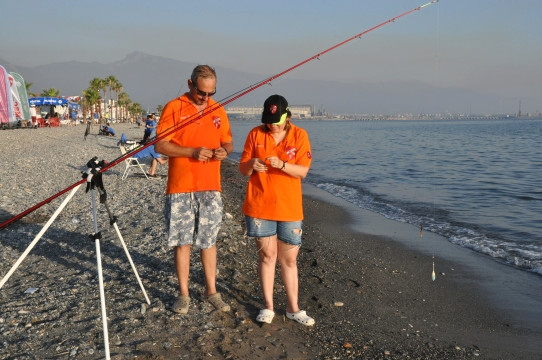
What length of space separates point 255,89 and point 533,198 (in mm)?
11472

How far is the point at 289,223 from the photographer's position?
4.02 meters

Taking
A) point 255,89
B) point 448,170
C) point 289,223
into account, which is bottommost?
point 448,170

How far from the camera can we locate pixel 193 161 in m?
4.13

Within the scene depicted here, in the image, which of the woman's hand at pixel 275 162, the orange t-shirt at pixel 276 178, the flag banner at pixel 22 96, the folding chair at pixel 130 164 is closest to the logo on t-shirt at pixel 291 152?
the orange t-shirt at pixel 276 178

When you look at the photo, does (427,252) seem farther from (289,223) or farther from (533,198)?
(533,198)

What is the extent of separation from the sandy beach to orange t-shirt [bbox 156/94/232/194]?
110cm

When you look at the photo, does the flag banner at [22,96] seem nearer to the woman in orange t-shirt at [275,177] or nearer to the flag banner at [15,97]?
the flag banner at [15,97]

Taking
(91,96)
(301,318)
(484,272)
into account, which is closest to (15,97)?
(484,272)

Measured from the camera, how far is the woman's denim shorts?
4.03 m

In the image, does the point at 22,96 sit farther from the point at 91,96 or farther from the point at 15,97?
the point at 91,96

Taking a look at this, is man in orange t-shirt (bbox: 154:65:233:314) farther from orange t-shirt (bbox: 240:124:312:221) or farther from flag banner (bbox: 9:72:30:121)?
flag banner (bbox: 9:72:30:121)

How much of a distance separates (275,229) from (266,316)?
2.44ft

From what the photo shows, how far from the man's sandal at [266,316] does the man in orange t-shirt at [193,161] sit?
626 mm

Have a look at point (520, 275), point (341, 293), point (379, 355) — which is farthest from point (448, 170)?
point (379, 355)
